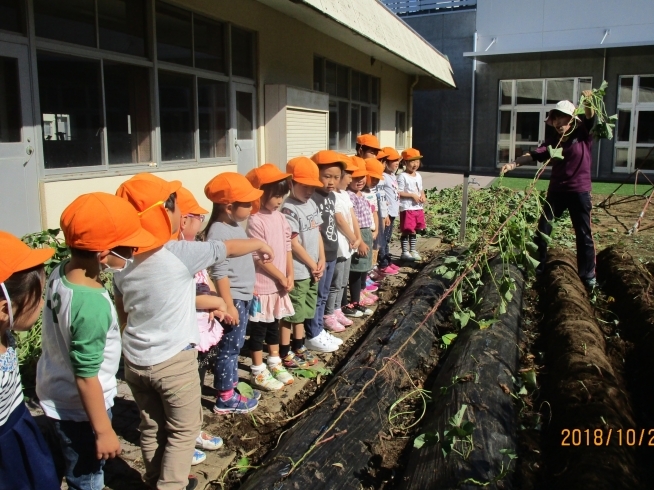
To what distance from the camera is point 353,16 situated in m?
9.34

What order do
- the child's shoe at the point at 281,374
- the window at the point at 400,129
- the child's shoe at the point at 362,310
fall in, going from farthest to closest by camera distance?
1. the window at the point at 400,129
2. the child's shoe at the point at 362,310
3. the child's shoe at the point at 281,374

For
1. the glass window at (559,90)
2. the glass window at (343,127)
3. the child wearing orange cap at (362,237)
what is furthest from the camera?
the glass window at (559,90)

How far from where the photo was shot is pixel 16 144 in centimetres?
512

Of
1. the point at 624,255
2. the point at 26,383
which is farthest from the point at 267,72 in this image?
the point at 26,383

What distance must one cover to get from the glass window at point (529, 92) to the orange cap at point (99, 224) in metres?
23.2

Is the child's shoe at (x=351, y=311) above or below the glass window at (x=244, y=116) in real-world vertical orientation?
below

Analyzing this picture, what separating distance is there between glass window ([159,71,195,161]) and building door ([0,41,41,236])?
1984mm

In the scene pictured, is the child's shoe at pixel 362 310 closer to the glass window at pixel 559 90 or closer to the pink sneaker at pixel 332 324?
the pink sneaker at pixel 332 324

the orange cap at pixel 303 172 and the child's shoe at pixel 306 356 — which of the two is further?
the child's shoe at pixel 306 356

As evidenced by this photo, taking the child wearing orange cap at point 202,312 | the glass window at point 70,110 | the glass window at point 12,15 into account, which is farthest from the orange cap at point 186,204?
the glass window at point 12,15

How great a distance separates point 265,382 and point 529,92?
72.3ft

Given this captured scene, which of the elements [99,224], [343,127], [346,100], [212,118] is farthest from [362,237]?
[346,100]

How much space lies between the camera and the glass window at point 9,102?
502cm

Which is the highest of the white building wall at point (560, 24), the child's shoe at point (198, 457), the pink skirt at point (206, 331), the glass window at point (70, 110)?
the white building wall at point (560, 24)
